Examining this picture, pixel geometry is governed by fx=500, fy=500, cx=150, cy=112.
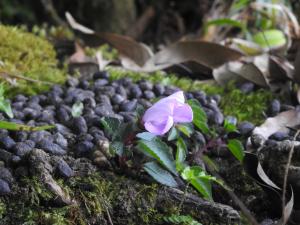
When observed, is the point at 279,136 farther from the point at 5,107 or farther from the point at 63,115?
the point at 5,107

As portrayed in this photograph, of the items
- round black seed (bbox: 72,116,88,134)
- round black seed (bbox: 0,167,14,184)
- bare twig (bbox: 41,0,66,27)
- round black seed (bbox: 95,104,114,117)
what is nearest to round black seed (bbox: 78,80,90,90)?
round black seed (bbox: 95,104,114,117)

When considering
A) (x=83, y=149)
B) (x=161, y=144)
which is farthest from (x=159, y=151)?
(x=83, y=149)

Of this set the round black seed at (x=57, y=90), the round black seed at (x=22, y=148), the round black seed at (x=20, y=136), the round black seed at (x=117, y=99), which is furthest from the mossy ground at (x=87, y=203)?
the round black seed at (x=57, y=90)

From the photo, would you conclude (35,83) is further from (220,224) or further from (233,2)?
(233,2)

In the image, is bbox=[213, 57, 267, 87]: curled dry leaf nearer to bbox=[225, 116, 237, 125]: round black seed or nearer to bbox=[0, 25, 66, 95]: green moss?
bbox=[225, 116, 237, 125]: round black seed

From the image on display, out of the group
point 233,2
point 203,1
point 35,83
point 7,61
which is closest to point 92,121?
point 35,83

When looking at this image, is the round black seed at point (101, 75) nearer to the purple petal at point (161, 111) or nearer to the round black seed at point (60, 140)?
the round black seed at point (60, 140)
